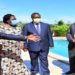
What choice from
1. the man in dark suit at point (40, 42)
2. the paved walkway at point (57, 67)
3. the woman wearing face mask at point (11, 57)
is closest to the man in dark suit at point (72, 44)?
the man in dark suit at point (40, 42)

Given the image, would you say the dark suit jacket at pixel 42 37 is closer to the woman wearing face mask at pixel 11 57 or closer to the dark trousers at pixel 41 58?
the dark trousers at pixel 41 58

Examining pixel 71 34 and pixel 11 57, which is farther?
pixel 71 34

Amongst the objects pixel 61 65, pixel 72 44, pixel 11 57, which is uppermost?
pixel 11 57

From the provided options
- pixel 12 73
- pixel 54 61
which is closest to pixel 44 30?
pixel 12 73

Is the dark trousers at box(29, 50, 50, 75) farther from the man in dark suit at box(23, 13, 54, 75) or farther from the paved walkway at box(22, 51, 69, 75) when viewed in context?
the paved walkway at box(22, 51, 69, 75)

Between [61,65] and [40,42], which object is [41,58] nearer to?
[40,42]

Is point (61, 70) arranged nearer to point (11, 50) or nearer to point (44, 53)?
point (44, 53)

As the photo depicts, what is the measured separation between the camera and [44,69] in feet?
30.0

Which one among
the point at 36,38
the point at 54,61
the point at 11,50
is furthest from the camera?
the point at 54,61

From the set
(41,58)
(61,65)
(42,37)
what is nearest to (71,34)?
(42,37)

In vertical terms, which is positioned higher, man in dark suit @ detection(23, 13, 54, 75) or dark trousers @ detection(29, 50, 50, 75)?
man in dark suit @ detection(23, 13, 54, 75)

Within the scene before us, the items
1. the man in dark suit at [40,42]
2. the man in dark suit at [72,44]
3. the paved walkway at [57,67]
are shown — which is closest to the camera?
the man in dark suit at [72,44]

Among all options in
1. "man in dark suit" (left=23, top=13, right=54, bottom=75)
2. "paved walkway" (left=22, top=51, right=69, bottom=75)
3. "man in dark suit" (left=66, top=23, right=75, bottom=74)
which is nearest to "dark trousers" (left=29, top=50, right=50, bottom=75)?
"man in dark suit" (left=23, top=13, right=54, bottom=75)

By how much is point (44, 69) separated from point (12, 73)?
3.11 metres
